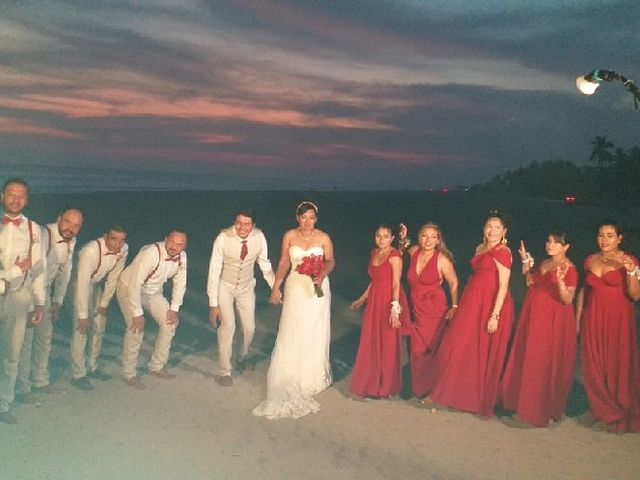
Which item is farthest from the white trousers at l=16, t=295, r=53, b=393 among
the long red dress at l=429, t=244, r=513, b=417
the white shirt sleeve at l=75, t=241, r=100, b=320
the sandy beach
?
the long red dress at l=429, t=244, r=513, b=417

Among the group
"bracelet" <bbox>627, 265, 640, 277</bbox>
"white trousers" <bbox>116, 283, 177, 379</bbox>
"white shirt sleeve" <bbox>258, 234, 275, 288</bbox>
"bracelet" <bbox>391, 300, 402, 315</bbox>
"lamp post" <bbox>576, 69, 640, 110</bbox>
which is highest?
"lamp post" <bbox>576, 69, 640, 110</bbox>

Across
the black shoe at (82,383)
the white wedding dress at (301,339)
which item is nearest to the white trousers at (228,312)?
the white wedding dress at (301,339)

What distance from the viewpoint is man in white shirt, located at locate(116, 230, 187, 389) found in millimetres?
7910

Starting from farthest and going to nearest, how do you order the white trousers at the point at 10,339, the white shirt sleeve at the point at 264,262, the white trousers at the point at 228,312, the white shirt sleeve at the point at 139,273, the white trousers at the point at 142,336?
1. the white shirt sleeve at the point at 264,262
2. the white trousers at the point at 228,312
3. the white trousers at the point at 142,336
4. the white shirt sleeve at the point at 139,273
5. the white trousers at the point at 10,339

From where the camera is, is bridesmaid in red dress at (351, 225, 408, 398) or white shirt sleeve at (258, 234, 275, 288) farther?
white shirt sleeve at (258, 234, 275, 288)

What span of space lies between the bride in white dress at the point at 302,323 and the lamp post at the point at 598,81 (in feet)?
11.9

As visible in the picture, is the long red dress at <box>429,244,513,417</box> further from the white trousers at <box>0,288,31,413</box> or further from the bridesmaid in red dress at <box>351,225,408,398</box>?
the white trousers at <box>0,288,31,413</box>

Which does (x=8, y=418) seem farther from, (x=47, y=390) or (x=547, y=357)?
(x=547, y=357)

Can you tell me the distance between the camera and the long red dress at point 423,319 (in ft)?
25.7

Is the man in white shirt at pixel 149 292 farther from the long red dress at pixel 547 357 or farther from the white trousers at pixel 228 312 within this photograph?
the long red dress at pixel 547 357

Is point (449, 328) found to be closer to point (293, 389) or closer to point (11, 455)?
point (293, 389)

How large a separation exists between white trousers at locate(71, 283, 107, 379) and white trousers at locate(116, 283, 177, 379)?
302 millimetres

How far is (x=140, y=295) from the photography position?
26.3 ft

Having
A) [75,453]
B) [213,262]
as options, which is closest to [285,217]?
[213,262]
